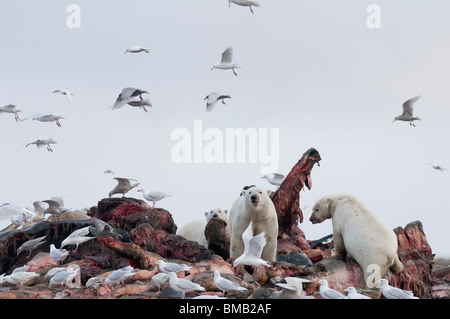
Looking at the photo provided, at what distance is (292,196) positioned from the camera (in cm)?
1861

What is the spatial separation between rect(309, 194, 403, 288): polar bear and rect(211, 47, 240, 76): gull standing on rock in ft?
23.5

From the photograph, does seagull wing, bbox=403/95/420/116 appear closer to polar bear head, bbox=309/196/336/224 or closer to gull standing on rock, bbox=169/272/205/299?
polar bear head, bbox=309/196/336/224

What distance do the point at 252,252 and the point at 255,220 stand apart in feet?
8.93

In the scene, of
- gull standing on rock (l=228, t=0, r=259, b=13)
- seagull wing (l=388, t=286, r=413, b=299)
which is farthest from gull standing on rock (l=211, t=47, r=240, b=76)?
seagull wing (l=388, t=286, r=413, b=299)

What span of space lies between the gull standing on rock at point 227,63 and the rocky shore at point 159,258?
17.7 ft

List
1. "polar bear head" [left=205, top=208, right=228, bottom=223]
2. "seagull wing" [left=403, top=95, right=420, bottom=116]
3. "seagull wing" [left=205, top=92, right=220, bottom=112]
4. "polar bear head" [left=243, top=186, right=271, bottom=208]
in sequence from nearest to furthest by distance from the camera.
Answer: "polar bear head" [left=243, top=186, right=271, bottom=208] → "polar bear head" [left=205, top=208, right=228, bottom=223] → "seagull wing" [left=205, top=92, right=220, bottom=112] → "seagull wing" [left=403, top=95, right=420, bottom=116]

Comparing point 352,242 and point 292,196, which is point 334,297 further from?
point 292,196

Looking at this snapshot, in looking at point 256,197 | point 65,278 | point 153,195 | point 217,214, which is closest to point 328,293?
point 256,197

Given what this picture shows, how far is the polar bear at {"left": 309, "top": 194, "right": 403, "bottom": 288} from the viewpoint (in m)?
14.1

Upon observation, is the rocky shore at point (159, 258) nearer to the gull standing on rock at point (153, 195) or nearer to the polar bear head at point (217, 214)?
the gull standing on rock at point (153, 195)

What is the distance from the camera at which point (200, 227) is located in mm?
18734

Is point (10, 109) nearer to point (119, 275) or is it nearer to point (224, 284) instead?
point (119, 275)

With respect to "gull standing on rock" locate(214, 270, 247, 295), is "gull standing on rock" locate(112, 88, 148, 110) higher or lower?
higher
